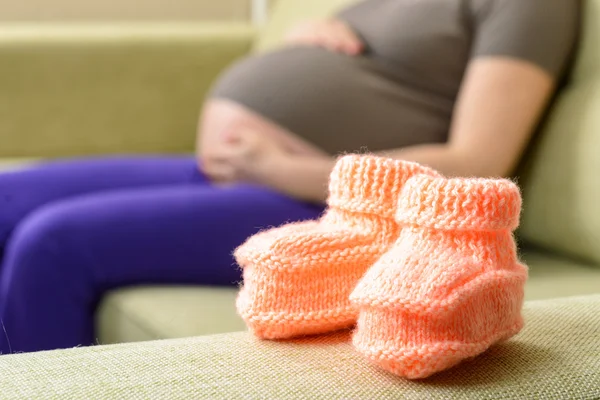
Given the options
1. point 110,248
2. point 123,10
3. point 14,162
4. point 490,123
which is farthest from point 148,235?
point 123,10

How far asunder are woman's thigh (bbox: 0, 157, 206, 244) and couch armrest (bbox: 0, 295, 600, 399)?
66cm

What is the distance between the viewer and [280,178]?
44.4 inches

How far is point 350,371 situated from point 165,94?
4.70 feet

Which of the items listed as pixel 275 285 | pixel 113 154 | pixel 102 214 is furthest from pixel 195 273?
pixel 113 154

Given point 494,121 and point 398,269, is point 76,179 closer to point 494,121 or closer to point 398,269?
point 494,121

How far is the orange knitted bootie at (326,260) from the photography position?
561mm

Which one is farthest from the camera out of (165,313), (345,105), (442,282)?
(345,105)

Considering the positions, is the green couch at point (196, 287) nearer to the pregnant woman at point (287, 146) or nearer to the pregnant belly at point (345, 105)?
the pregnant woman at point (287, 146)

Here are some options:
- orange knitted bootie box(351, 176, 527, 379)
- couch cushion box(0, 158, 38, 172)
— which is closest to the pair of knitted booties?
orange knitted bootie box(351, 176, 527, 379)

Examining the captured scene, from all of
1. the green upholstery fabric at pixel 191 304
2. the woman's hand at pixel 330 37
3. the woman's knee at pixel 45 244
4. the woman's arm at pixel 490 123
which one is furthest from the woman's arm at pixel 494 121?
the woman's knee at pixel 45 244

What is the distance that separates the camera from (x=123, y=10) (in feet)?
7.95

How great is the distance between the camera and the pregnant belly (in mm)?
1158

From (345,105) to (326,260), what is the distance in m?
0.63

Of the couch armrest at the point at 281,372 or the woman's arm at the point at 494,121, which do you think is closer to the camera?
the couch armrest at the point at 281,372
